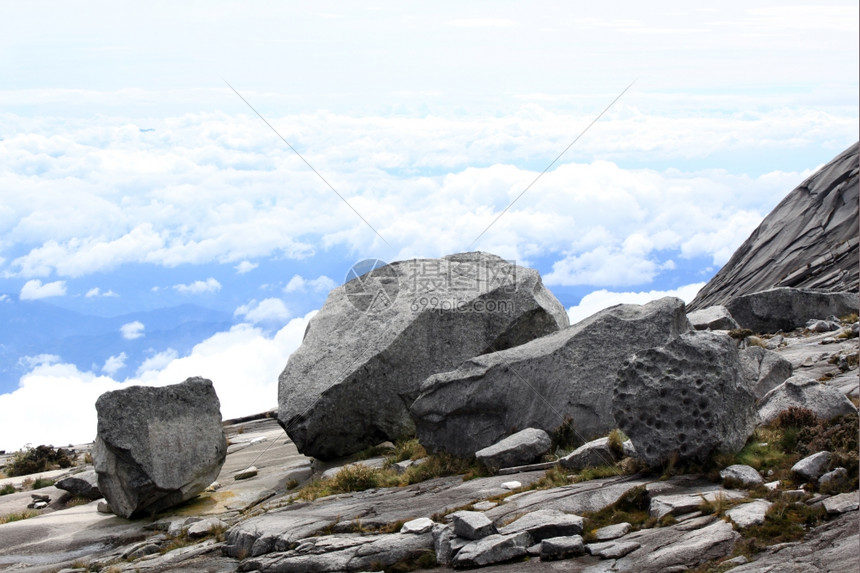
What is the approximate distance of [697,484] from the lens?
13422mm

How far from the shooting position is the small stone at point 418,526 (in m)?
Answer: 13.6

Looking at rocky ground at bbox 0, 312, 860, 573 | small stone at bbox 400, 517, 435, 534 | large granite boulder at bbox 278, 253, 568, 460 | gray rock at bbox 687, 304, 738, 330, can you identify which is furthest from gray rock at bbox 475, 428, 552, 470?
gray rock at bbox 687, 304, 738, 330

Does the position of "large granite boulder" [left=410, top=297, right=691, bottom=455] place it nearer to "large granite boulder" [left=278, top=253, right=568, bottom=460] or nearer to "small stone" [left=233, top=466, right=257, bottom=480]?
"large granite boulder" [left=278, top=253, right=568, bottom=460]

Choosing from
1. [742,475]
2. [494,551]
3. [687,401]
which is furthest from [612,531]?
[687,401]

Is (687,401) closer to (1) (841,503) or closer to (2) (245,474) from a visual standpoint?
(1) (841,503)

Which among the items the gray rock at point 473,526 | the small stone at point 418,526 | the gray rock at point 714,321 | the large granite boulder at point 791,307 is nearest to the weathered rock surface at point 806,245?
the large granite boulder at point 791,307

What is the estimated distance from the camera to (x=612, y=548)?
11664mm

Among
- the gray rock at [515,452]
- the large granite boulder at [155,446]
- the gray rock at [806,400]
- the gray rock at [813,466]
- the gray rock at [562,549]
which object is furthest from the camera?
the large granite boulder at [155,446]

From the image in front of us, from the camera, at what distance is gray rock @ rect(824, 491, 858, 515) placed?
11562 millimetres

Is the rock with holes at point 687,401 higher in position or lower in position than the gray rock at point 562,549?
higher

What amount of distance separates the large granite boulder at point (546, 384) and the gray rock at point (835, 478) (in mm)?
5338

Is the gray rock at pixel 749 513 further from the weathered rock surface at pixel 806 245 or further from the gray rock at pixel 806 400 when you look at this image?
the weathered rock surface at pixel 806 245

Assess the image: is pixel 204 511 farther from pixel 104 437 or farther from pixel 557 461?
pixel 557 461

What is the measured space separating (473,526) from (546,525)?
3.48 feet
